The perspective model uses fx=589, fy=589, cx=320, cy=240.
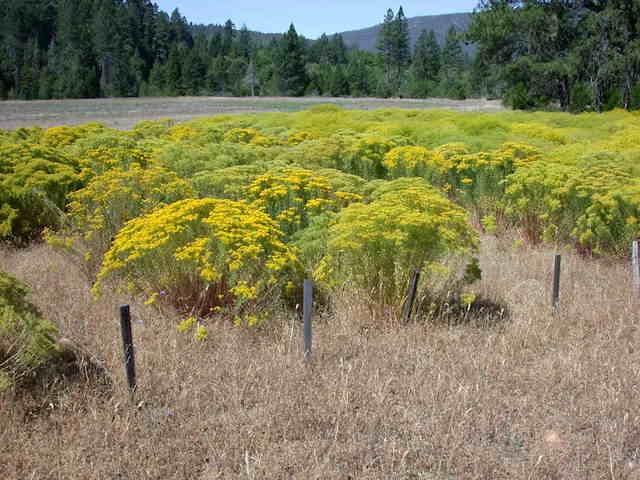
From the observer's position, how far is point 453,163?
8250mm

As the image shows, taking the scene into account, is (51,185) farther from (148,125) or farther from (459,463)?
(148,125)

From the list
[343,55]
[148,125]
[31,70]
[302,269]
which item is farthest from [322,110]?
[343,55]

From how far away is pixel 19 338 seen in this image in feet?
10.7

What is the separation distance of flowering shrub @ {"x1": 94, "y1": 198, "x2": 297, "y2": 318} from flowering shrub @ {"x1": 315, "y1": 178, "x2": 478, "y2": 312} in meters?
0.46

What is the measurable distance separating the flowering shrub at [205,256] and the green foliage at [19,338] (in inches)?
35.6

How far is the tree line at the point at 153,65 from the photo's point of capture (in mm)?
76312

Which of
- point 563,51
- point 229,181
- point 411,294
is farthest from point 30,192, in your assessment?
point 563,51

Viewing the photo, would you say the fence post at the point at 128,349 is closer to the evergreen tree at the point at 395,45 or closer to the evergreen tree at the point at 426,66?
the evergreen tree at the point at 426,66

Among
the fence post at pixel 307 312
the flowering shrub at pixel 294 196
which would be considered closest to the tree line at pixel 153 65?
the flowering shrub at pixel 294 196

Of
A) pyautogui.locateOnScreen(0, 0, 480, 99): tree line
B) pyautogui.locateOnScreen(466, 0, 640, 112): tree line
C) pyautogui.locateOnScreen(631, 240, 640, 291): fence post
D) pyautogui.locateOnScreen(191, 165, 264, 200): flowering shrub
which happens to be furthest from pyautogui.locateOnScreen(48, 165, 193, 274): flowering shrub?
pyautogui.locateOnScreen(0, 0, 480, 99): tree line

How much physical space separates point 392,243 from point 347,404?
142cm

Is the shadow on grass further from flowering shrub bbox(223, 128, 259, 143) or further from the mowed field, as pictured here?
the mowed field

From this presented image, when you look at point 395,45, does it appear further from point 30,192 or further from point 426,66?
point 30,192

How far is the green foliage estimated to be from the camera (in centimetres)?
318
